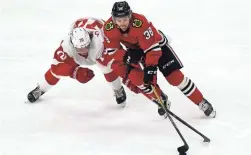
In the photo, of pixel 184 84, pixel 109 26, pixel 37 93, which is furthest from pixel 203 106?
pixel 37 93

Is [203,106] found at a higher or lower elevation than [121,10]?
lower

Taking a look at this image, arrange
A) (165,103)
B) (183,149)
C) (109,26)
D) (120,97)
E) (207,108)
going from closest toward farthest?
1. (183,149)
2. (109,26)
3. (207,108)
4. (165,103)
5. (120,97)

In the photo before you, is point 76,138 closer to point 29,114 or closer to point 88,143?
point 88,143

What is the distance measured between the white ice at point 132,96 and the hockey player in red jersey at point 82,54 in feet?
0.95

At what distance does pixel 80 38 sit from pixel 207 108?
3.49 feet

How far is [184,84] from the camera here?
3.50 meters

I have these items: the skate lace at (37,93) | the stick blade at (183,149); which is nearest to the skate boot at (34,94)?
the skate lace at (37,93)

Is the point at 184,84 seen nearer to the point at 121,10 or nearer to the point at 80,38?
the point at 121,10

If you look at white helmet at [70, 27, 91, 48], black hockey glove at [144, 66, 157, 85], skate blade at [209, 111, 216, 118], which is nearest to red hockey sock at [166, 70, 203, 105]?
skate blade at [209, 111, 216, 118]

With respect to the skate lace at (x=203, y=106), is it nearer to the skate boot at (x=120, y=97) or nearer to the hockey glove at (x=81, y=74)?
the skate boot at (x=120, y=97)

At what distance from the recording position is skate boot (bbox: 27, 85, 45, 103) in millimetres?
4051

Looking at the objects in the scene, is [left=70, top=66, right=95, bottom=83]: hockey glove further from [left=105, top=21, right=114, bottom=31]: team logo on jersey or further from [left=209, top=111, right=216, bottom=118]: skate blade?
[left=209, top=111, right=216, bottom=118]: skate blade

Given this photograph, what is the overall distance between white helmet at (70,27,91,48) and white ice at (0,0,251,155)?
583 mm

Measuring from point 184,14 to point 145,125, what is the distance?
3.03 meters
